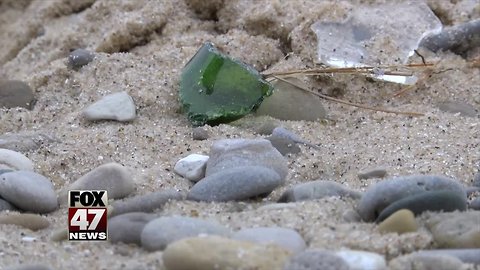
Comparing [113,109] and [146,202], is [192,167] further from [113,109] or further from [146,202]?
[113,109]

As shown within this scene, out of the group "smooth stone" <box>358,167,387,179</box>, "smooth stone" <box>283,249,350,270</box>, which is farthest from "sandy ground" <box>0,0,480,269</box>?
"smooth stone" <box>283,249,350,270</box>

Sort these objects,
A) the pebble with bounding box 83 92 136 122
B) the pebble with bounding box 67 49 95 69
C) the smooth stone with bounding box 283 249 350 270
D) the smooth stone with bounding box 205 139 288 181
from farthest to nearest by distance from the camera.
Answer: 1. the pebble with bounding box 67 49 95 69
2. the pebble with bounding box 83 92 136 122
3. the smooth stone with bounding box 205 139 288 181
4. the smooth stone with bounding box 283 249 350 270

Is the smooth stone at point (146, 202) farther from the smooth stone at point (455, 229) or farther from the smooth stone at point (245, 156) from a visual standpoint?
the smooth stone at point (455, 229)

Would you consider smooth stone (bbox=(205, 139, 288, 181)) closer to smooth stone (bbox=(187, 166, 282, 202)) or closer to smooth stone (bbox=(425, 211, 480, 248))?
smooth stone (bbox=(187, 166, 282, 202))

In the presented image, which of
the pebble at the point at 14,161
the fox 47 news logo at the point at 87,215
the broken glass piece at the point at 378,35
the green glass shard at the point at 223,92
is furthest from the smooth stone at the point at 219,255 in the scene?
the broken glass piece at the point at 378,35

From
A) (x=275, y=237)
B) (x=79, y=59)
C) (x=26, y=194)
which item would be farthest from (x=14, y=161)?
(x=275, y=237)
